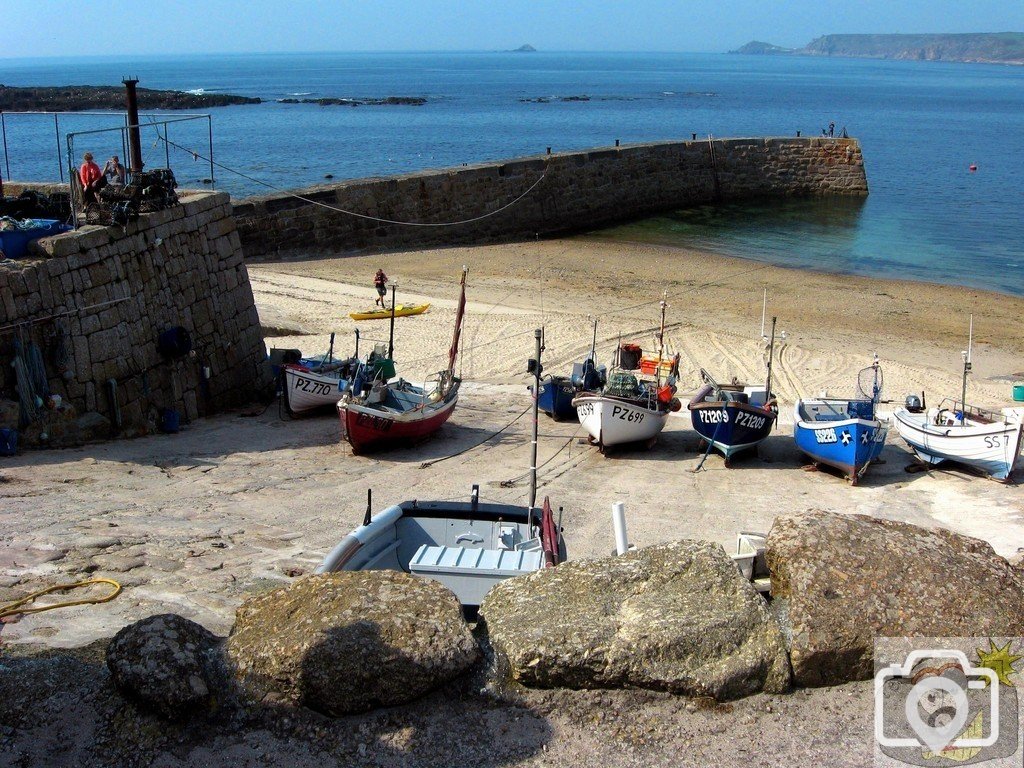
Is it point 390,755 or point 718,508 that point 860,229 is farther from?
point 390,755

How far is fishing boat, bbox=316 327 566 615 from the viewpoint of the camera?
6.97 meters

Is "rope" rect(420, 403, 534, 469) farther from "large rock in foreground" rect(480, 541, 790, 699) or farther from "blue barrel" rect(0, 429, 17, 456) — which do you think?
"large rock in foreground" rect(480, 541, 790, 699)

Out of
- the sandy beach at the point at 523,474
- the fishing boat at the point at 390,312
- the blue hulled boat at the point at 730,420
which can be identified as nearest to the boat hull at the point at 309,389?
the sandy beach at the point at 523,474

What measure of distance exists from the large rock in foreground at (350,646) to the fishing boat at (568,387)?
915 centimetres

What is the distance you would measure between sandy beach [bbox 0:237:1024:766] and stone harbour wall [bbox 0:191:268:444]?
1.74 feet

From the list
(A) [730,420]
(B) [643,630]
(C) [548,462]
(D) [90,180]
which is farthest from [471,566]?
(D) [90,180]

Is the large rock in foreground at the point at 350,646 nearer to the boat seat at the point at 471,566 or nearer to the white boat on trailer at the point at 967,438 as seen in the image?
the boat seat at the point at 471,566

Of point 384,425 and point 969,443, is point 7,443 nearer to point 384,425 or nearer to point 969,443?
point 384,425

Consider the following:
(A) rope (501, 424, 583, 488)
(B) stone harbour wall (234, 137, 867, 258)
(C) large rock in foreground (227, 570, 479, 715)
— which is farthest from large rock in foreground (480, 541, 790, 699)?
(B) stone harbour wall (234, 137, 867, 258)

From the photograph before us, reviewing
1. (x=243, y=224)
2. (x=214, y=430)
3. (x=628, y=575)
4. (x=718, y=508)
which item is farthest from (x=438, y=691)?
(x=243, y=224)

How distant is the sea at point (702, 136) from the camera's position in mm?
31250

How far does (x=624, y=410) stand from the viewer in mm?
13586

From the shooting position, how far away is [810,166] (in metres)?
41.0

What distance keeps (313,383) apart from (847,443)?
284 inches
